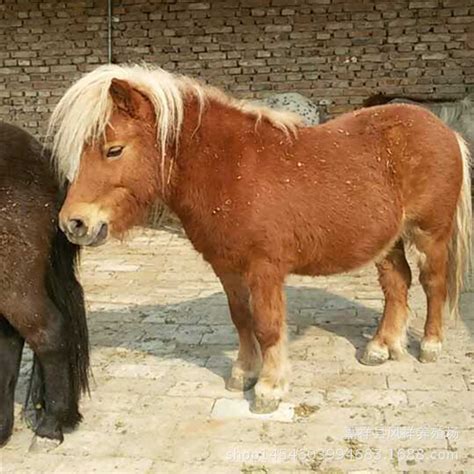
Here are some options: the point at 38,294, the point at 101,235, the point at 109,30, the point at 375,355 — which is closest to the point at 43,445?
the point at 38,294

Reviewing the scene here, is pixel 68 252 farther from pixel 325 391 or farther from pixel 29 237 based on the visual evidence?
pixel 325 391

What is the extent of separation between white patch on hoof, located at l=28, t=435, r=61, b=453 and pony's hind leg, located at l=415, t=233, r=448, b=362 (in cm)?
214

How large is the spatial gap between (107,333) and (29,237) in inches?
67.7

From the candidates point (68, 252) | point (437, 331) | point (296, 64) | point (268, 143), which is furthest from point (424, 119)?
point (296, 64)

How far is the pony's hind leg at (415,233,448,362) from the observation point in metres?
3.51

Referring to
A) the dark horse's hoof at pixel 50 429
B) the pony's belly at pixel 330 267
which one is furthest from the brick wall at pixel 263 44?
the dark horse's hoof at pixel 50 429

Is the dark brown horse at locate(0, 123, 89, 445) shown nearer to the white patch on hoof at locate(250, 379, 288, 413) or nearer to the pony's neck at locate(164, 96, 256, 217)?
the pony's neck at locate(164, 96, 256, 217)

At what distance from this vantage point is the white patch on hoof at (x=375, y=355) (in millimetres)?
3594

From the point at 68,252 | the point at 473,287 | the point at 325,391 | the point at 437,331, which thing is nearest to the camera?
the point at 68,252

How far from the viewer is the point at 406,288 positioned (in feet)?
12.4

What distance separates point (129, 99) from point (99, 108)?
0.14m

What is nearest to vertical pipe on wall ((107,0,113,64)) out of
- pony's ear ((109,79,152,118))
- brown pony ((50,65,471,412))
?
brown pony ((50,65,471,412))

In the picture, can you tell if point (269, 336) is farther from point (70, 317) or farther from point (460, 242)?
point (460, 242)

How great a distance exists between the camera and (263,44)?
8.05 meters
